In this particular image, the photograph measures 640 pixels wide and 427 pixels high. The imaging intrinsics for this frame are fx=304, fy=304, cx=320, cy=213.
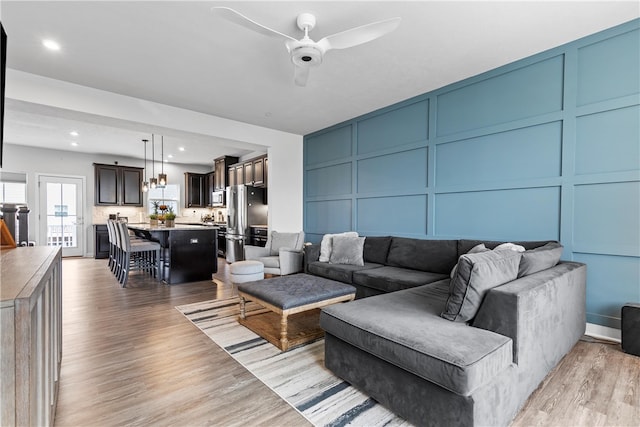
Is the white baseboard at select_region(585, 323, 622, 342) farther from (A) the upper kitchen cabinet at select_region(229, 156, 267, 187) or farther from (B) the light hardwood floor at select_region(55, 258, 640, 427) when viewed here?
(A) the upper kitchen cabinet at select_region(229, 156, 267, 187)

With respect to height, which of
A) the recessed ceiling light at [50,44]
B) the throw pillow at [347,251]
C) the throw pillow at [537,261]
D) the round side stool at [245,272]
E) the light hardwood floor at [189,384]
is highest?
the recessed ceiling light at [50,44]

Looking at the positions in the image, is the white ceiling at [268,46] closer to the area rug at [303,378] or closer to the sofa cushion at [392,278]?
the sofa cushion at [392,278]

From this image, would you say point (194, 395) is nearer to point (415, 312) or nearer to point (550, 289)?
point (415, 312)

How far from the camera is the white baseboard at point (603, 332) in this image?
275cm

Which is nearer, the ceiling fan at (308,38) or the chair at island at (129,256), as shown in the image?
the ceiling fan at (308,38)

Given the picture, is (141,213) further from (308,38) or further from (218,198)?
(308,38)

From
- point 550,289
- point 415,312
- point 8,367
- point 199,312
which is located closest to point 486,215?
point 550,289

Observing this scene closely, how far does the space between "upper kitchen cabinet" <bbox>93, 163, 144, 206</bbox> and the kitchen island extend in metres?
3.89

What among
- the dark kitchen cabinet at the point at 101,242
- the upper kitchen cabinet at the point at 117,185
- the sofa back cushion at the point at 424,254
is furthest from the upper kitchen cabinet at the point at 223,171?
the sofa back cushion at the point at 424,254

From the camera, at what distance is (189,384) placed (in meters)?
2.08

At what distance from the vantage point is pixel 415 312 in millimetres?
2051

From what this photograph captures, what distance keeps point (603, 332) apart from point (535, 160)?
1743 mm

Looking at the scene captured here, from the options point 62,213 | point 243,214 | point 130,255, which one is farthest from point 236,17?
point 62,213

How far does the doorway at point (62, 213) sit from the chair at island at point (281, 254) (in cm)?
578
